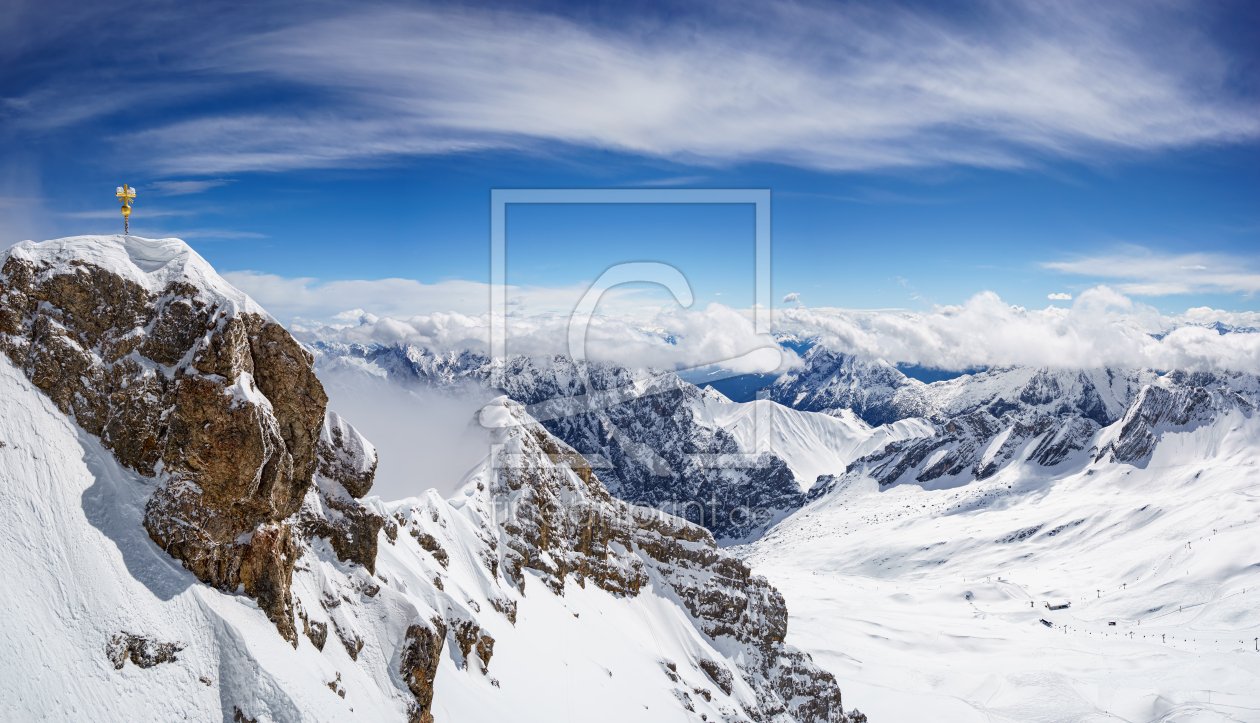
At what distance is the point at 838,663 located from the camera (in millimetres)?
154750

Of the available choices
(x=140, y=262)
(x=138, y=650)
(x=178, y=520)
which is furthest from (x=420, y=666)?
(x=140, y=262)

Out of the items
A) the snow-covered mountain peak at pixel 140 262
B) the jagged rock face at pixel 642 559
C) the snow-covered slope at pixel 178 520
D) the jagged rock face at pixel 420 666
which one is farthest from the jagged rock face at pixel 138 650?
the jagged rock face at pixel 642 559

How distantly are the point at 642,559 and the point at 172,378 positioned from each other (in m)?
90.5

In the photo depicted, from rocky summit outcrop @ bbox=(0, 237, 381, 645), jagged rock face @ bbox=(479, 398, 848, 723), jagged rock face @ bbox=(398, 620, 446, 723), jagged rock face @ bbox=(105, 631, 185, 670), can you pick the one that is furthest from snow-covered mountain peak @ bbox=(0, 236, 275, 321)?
jagged rock face @ bbox=(479, 398, 848, 723)

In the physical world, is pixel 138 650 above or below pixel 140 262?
below

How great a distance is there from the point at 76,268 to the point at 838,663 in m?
165

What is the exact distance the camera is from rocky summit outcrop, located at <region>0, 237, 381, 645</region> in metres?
28.4

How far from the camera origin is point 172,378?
29641mm

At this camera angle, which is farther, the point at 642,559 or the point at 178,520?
the point at 642,559

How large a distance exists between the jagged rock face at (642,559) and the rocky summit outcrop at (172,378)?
186 feet

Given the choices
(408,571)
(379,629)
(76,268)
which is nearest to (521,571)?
(408,571)

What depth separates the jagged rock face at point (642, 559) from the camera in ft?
305

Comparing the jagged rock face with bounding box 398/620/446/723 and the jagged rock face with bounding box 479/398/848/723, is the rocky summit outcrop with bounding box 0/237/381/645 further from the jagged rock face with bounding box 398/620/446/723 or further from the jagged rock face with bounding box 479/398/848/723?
the jagged rock face with bounding box 479/398/848/723

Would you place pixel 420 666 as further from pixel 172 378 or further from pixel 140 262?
pixel 140 262
